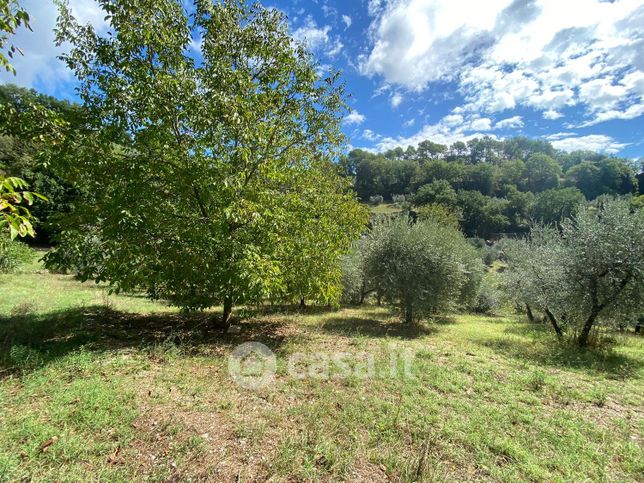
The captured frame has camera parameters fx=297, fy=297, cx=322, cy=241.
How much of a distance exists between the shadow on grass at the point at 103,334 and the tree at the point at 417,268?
5810mm

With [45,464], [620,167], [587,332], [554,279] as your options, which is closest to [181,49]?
[45,464]

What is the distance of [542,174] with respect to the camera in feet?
343

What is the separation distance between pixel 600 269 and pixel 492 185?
100140 millimetres

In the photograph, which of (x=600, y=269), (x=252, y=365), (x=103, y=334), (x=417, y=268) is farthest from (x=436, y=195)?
(x=103, y=334)

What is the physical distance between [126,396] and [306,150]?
6.95m

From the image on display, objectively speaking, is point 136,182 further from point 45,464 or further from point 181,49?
point 45,464

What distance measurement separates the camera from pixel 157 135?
6.34m

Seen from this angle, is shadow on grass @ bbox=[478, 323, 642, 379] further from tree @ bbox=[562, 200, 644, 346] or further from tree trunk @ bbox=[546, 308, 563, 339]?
tree trunk @ bbox=[546, 308, 563, 339]

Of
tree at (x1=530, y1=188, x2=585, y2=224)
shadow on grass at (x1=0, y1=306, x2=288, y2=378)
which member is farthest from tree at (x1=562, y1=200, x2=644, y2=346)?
tree at (x1=530, y1=188, x2=585, y2=224)

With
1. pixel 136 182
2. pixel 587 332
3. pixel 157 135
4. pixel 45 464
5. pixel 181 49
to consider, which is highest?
pixel 181 49

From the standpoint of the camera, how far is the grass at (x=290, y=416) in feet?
10.5

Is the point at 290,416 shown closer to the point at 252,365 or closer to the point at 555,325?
the point at 252,365

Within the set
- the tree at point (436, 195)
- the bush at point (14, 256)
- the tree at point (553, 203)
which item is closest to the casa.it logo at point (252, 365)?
the bush at point (14, 256)

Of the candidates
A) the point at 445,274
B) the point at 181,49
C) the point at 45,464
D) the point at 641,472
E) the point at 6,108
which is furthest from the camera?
the point at 445,274
